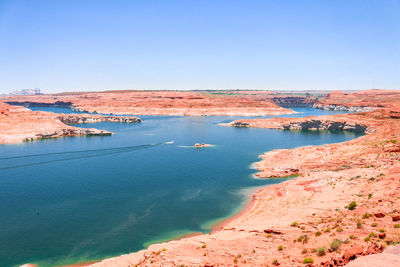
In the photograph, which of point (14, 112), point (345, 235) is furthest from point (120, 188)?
point (14, 112)

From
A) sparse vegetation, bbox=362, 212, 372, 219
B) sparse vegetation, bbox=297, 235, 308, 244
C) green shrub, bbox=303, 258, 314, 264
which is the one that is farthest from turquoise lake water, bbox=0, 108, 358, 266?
green shrub, bbox=303, 258, 314, 264

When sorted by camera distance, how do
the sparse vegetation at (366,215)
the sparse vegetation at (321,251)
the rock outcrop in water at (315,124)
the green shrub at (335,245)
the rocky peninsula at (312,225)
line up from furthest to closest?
the rock outcrop in water at (315,124)
the sparse vegetation at (366,215)
the rocky peninsula at (312,225)
the green shrub at (335,245)
the sparse vegetation at (321,251)

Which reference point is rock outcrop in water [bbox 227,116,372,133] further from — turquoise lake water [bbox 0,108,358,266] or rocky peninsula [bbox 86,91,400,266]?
rocky peninsula [bbox 86,91,400,266]

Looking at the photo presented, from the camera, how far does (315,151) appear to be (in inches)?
2517

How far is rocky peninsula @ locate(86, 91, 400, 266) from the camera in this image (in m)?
18.6

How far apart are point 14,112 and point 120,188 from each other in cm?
9935

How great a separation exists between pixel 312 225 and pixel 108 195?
31.1 m

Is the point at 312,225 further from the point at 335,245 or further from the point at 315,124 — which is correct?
Answer: the point at 315,124

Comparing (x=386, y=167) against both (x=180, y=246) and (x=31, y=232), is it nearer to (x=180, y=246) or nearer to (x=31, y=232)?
(x=180, y=246)

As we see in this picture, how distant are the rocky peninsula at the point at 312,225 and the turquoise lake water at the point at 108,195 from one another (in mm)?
5781

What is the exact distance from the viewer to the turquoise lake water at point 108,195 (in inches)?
1203

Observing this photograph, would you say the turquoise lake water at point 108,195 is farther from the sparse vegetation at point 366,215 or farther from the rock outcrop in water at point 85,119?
the rock outcrop in water at point 85,119

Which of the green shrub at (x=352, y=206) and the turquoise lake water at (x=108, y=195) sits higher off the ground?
the green shrub at (x=352, y=206)

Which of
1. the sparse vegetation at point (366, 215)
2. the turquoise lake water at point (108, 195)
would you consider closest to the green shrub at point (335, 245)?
the sparse vegetation at point (366, 215)
